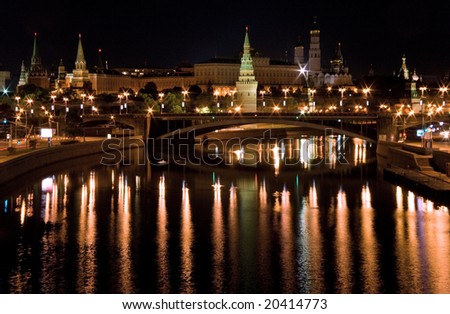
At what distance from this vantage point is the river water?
18.9 m

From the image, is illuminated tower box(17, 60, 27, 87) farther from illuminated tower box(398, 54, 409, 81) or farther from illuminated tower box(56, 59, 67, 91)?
illuminated tower box(398, 54, 409, 81)

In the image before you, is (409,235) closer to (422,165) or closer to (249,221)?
(249,221)

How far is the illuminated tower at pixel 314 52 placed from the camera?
480 feet

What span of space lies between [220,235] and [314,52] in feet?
417

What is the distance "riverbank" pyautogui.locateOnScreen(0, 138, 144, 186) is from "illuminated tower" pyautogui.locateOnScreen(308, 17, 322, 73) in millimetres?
90780

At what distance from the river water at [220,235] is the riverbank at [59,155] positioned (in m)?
0.77

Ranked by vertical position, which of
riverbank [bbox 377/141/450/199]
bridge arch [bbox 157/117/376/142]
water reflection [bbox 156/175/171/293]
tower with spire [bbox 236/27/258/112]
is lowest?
water reflection [bbox 156/175/171/293]

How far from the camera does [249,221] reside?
86.8ft

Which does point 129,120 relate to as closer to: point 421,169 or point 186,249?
point 421,169

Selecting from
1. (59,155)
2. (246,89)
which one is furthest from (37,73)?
(59,155)

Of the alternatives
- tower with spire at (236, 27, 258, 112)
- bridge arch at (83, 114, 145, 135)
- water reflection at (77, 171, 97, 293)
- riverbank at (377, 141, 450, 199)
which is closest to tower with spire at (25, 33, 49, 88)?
tower with spire at (236, 27, 258, 112)

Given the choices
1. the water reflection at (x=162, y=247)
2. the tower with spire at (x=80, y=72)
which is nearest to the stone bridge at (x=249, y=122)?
the water reflection at (x=162, y=247)

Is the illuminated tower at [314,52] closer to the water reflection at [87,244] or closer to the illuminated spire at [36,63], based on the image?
the illuminated spire at [36,63]
